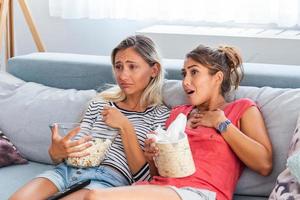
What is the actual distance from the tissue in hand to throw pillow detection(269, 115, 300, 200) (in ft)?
0.87

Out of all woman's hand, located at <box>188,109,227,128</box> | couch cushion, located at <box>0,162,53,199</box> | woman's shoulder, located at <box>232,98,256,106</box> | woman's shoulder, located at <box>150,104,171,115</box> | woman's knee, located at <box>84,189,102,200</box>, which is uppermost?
woman's shoulder, located at <box>232,98,256,106</box>

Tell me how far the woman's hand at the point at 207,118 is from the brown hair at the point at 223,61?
0.13m

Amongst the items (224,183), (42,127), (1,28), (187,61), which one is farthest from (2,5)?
(224,183)

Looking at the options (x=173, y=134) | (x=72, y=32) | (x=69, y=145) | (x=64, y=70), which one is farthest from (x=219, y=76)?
(x=72, y=32)

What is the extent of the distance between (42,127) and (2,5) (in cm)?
124

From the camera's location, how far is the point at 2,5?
320 cm

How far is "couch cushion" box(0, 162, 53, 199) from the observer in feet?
6.47

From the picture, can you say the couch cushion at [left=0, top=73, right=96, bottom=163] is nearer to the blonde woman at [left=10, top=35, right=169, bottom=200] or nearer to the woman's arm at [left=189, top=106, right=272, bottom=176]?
the blonde woman at [left=10, top=35, right=169, bottom=200]

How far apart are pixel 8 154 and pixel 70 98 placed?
337 millimetres

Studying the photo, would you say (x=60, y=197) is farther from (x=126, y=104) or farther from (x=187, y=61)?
(x=187, y=61)

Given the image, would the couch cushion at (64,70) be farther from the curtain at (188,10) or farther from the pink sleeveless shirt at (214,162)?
the curtain at (188,10)

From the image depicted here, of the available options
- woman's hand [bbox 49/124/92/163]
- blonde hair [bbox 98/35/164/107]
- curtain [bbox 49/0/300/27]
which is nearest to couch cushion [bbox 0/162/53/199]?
woman's hand [bbox 49/124/92/163]

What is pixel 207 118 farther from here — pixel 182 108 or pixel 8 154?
pixel 8 154

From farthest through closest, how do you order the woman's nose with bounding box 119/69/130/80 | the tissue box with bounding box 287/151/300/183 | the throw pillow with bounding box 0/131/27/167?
the throw pillow with bounding box 0/131/27/167
the woman's nose with bounding box 119/69/130/80
the tissue box with bounding box 287/151/300/183
